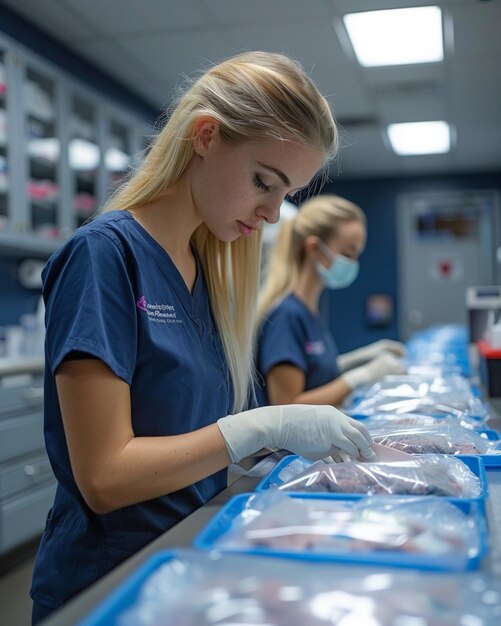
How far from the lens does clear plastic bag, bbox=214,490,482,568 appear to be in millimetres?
556

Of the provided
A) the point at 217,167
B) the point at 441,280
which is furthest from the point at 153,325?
the point at 441,280

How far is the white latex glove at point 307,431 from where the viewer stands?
34.9 inches

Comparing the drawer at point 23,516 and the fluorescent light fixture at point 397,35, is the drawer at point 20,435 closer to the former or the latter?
the drawer at point 23,516

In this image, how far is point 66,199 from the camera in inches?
129

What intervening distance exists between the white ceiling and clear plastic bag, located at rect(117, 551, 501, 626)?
1997 mm

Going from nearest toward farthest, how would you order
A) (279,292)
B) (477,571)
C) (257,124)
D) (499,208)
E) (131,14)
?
1. (477,571)
2. (257,124)
3. (279,292)
4. (131,14)
5. (499,208)

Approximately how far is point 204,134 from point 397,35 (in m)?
2.65

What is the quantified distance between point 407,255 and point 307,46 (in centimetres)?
356

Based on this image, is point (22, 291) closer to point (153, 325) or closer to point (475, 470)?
point (153, 325)

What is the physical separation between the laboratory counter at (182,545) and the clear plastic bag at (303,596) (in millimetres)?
37

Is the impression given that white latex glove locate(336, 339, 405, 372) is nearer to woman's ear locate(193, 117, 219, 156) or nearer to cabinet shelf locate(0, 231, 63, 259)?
cabinet shelf locate(0, 231, 63, 259)

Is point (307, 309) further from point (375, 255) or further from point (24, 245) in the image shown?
point (375, 255)

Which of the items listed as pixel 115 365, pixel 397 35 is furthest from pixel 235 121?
pixel 397 35

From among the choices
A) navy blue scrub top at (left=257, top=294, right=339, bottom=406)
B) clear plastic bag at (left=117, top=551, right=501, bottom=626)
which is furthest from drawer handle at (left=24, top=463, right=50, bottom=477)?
clear plastic bag at (left=117, top=551, right=501, bottom=626)
